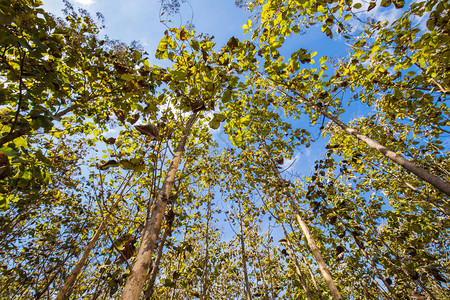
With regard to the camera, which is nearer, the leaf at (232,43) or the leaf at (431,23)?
the leaf at (232,43)

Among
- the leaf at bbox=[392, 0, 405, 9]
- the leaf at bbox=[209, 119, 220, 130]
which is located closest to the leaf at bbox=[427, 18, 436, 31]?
the leaf at bbox=[392, 0, 405, 9]

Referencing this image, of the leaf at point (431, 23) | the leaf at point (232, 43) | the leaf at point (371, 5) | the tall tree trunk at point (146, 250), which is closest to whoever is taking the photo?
the tall tree trunk at point (146, 250)

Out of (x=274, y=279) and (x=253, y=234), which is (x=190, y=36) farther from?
(x=274, y=279)

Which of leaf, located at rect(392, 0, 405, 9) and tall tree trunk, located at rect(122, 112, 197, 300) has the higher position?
leaf, located at rect(392, 0, 405, 9)

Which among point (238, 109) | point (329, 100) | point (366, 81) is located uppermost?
point (329, 100)

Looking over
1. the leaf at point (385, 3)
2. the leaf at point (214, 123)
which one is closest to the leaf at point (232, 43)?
the leaf at point (214, 123)

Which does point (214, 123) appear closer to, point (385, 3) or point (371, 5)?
point (371, 5)

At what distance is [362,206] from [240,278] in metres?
7.64

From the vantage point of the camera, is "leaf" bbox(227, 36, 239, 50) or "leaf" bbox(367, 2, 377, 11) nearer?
"leaf" bbox(227, 36, 239, 50)

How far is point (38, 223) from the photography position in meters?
6.55

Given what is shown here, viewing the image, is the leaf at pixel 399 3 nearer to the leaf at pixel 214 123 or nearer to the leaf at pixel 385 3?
the leaf at pixel 385 3

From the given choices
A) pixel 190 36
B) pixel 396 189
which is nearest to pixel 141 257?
pixel 190 36

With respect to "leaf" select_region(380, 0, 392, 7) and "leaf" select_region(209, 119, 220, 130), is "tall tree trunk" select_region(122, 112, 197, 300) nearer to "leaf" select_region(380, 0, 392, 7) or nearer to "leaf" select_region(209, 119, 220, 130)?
"leaf" select_region(209, 119, 220, 130)

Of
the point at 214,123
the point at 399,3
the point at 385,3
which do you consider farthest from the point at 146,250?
the point at 399,3
